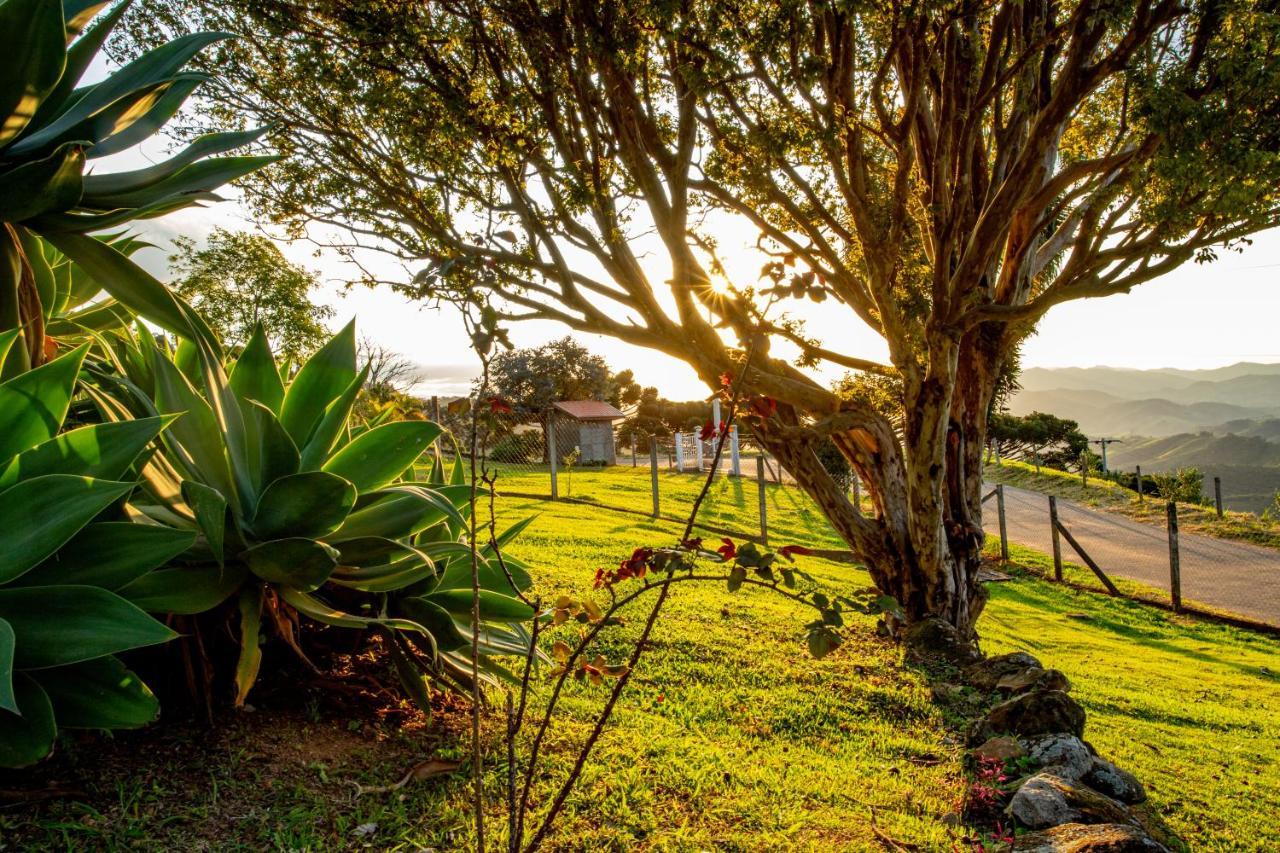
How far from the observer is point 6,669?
1.24 meters

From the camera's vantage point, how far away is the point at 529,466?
21328 mm

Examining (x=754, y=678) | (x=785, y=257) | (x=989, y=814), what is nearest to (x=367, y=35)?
(x=785, y=257)

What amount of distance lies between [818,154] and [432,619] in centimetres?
592

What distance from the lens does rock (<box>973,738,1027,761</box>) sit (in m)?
3.66

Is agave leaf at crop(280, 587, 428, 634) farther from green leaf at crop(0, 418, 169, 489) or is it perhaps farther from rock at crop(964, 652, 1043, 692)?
rock at crop(964, 652, 1043, 692)

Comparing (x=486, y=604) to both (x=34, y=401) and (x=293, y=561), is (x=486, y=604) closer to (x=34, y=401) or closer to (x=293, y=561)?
(x=293, y=561)

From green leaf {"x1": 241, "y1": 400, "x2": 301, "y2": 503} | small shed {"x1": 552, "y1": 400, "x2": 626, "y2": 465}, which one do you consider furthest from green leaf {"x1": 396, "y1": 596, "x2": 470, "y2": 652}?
small shed {"x1": 552, "y1": 400, "x2": 626, "y2": 465}

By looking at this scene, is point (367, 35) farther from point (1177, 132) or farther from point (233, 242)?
point (233, 242)

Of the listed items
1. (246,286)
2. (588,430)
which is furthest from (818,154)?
(588,430)

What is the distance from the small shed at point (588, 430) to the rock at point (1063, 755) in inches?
1139

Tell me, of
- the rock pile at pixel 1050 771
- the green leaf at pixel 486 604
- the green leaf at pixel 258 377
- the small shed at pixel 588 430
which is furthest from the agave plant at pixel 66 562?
the small shed at pixel 588 430

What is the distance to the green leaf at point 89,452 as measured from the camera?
1.74 m

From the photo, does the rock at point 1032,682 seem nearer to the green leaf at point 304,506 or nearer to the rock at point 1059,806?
the rock at point 1059,806

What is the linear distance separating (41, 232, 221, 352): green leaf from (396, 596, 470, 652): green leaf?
1162mm
